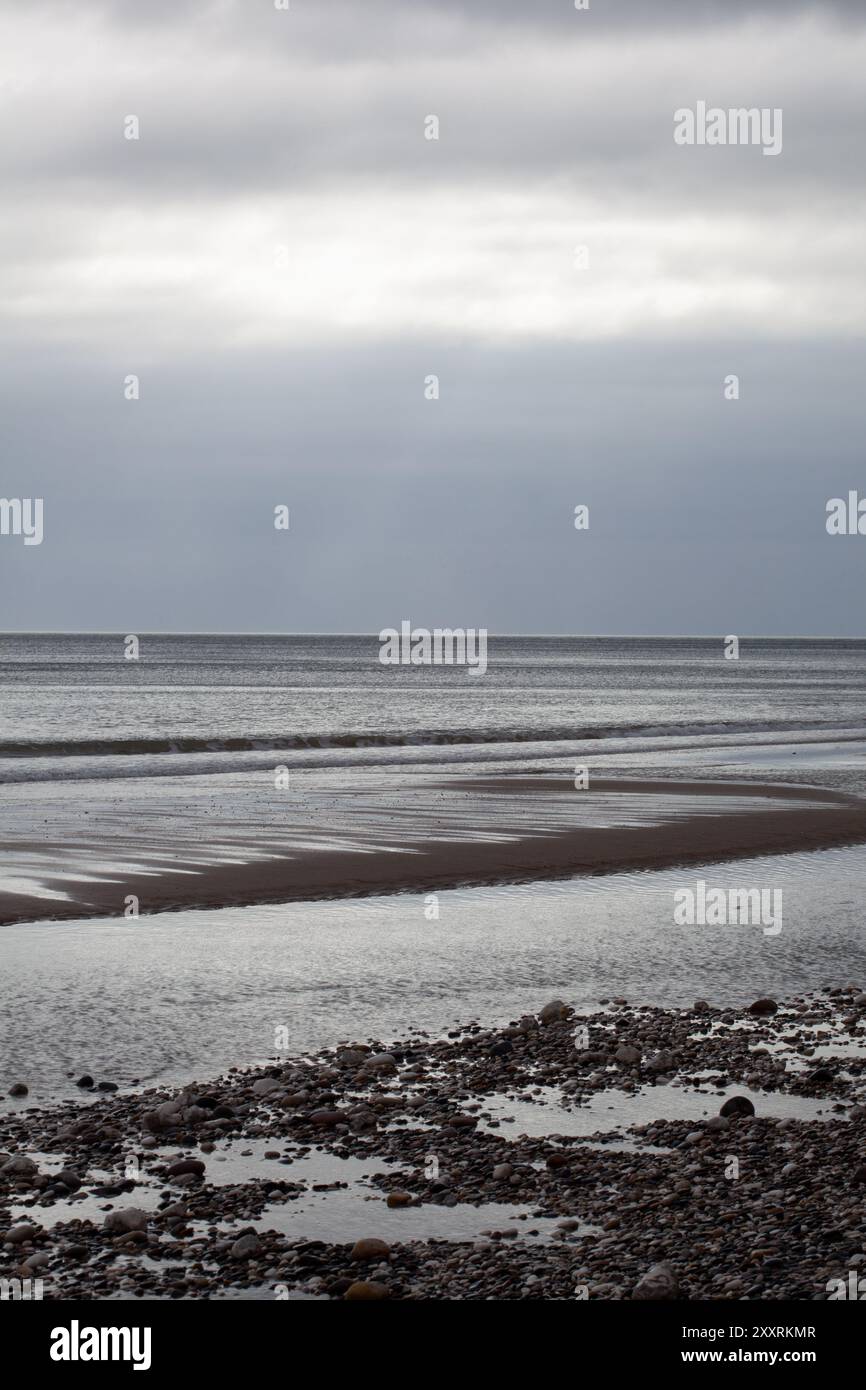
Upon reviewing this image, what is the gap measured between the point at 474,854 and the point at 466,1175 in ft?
39.6

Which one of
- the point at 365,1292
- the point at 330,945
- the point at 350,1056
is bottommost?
the point at 365,1292

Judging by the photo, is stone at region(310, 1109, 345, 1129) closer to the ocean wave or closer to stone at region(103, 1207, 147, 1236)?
stone at region(103, 1207, 147, 1236)

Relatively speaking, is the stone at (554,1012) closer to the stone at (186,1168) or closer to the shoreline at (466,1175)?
the shoreline at (466,1175)

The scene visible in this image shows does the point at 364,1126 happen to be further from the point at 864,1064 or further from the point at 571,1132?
the point at 864,1064

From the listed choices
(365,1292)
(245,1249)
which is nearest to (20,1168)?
(245,1249)

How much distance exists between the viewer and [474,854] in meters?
19.0

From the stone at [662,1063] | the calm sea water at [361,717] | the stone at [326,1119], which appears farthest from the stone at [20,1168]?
the calm sea water at [361,717]

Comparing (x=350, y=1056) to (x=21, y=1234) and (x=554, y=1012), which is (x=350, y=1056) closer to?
(x=554, y=1012)

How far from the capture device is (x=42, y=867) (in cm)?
1745

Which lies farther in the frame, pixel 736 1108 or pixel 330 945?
pixel 330 945

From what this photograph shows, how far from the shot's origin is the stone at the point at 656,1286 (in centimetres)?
539

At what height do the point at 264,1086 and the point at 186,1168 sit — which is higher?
the point at 264,1086

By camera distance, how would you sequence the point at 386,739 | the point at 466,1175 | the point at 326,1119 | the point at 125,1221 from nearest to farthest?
the point at 125,1221 < the point at 466,1175 < the point at 326,1119 < the point at 386,739
